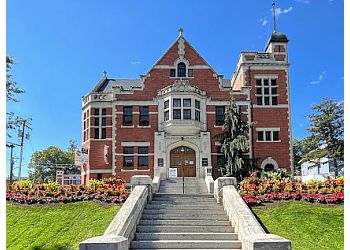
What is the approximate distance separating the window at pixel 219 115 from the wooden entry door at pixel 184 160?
2827 millimetres

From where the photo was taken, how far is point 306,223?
13.5 m

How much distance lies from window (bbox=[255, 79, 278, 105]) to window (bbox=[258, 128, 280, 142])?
2.06 meters

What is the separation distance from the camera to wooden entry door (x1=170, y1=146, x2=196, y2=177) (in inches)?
1121

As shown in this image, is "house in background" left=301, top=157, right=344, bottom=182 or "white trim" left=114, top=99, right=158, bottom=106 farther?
"house in background" left=301, top=157, right=344, bottom=182

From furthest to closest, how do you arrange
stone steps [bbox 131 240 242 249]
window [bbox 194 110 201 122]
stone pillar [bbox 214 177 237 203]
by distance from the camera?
1. window [bbox 194 110 201 122]
2. stone pillar [bbox 214 177 237 203]
3. stone steps [bbox 131 240 242 249]

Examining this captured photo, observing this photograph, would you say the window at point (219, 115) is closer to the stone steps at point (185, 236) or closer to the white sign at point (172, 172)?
the white sign at point (172, 172)

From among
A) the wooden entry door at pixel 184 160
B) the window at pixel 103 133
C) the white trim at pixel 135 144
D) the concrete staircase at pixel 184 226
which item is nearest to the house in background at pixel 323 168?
the wooden entry door at pixel 184 160

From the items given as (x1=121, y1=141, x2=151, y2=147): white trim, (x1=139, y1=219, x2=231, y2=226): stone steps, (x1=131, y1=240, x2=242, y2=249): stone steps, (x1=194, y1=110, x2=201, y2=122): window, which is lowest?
(x1=131, y1=240, x2=242, y2=249): stone steps

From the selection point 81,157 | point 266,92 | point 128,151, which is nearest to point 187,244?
point 81,157

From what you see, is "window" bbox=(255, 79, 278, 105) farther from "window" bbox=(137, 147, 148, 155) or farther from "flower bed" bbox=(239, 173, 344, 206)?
"flower bed" bbox=(239, 173, 344, 206)

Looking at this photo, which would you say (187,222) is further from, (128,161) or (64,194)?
(128,161)

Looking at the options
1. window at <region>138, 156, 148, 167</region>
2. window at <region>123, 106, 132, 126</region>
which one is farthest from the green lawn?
window at <region>123, 106, 132, 126</region>

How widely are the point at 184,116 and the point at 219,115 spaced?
115 inches
